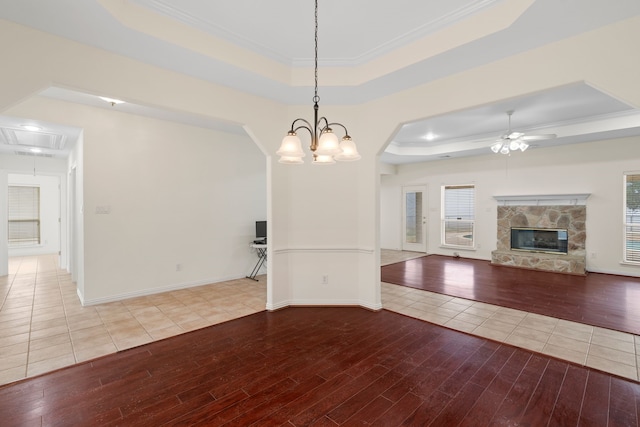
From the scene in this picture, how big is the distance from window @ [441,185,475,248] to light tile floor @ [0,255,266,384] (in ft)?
19.0

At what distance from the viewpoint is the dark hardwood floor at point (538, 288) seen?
3.82m

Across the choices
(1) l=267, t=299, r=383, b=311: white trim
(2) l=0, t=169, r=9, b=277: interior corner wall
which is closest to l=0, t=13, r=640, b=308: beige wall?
(1) l=267, t=299, r=383, b=311: white trim

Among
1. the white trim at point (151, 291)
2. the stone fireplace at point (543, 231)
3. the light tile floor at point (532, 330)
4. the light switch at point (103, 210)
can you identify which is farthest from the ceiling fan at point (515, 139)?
the light switch at point (103, 210)

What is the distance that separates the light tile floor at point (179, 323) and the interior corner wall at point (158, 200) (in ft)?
1.40

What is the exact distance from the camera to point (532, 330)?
331 centimetres

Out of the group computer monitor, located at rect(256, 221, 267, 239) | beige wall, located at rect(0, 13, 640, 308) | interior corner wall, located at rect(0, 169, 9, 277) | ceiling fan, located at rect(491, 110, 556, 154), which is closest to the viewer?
beige wall, located at rect(0, 13, 640, 308)

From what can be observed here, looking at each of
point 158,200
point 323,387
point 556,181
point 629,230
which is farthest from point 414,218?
point 323,387

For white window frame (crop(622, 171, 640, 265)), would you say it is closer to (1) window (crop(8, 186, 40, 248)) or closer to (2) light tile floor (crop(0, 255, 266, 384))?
(2) light tile floor (crop(0, 255, 266, 384))

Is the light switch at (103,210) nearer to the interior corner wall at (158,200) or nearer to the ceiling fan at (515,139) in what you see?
the interior corner wall at (158,200)

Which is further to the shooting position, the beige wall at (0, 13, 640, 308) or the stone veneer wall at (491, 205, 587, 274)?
the stone veneer wall at (491, 205, 587, 274)

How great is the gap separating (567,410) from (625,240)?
603cm

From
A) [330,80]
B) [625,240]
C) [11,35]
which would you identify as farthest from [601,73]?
[625,240]

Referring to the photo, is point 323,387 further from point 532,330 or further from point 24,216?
point 24,216

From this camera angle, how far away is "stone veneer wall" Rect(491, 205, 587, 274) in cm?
627
